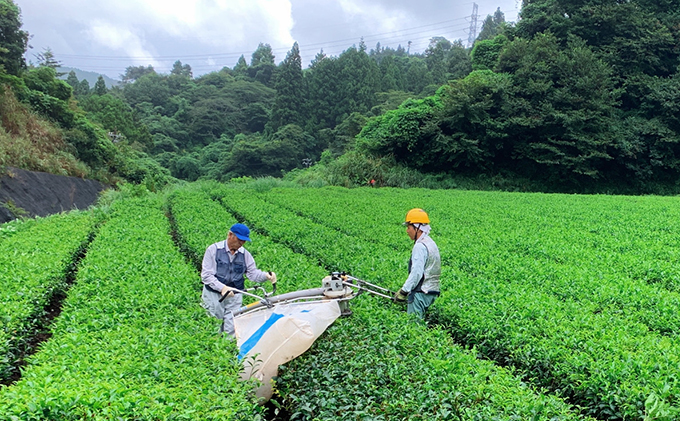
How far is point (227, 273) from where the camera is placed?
17.9ft

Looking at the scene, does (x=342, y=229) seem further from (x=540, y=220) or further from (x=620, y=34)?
(x=620, y=34)

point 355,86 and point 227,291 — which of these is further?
point 355,86

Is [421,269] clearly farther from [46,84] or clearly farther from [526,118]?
[46,84]

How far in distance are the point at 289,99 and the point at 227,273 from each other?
54926mm

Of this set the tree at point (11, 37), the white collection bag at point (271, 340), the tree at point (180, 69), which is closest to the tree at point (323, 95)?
the tree at point (11, 37)

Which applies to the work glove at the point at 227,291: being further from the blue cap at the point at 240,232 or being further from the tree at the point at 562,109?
the tree at the point at 562,109

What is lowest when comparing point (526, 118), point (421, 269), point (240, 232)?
point (421, 269)

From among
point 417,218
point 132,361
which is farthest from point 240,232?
point 417,218

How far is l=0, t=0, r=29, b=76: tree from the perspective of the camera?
28.3m

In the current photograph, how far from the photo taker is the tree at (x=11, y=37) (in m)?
28.3

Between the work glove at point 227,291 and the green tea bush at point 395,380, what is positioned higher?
the work glove at point 227,291

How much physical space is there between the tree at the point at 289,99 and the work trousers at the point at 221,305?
52.7 meters

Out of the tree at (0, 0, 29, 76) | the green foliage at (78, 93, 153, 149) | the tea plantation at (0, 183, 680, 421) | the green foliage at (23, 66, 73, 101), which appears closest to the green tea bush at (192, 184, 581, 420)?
the tea plantation at (0, 183, 680, 421)

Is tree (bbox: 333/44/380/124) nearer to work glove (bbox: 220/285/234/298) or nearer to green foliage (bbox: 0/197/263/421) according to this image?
green foliage (bbox: 0/197/263/421)
